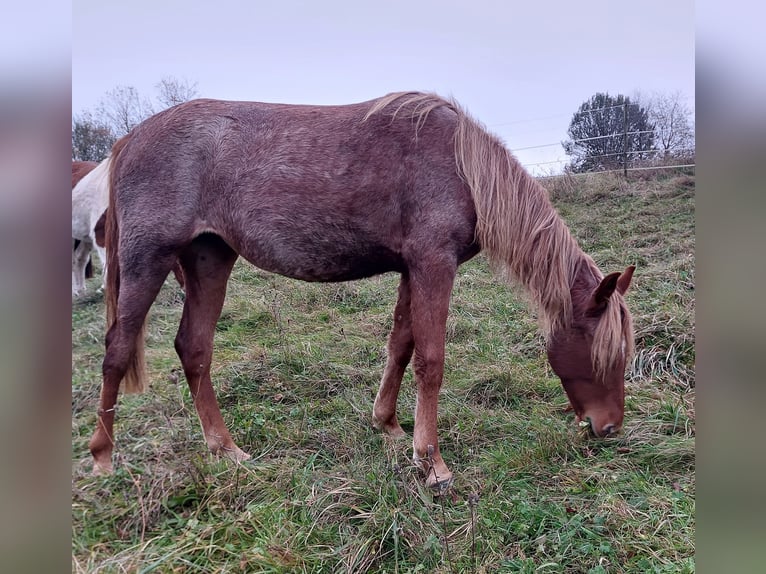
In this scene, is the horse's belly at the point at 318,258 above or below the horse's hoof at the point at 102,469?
above

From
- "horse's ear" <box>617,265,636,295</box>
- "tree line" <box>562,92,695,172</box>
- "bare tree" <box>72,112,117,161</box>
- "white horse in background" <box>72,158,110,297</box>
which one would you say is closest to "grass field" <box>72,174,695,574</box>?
"tree line" <box>562,92,695,172</box>

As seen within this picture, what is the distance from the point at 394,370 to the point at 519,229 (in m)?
1.26

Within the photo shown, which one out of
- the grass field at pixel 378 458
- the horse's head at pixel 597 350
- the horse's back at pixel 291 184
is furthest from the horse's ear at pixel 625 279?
the horse's back at pixel 291 184

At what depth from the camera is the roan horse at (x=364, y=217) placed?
8.09ft

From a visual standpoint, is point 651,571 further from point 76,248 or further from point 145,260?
point 76,248

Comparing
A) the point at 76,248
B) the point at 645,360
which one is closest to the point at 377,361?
the point at 645,360

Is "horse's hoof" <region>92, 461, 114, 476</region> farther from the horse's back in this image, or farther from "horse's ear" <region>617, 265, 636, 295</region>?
"horse's ear" <region>617, 265, 636, 295</region>

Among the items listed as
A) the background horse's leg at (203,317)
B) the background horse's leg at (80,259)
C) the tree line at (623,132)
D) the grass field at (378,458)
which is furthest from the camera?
the background horse's leg at (80,259)

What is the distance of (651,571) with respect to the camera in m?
1.78

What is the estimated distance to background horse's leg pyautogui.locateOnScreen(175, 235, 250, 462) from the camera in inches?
108

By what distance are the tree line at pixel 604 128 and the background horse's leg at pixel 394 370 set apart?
1813 mm

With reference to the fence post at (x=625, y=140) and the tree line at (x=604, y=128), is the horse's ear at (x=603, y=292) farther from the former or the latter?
the fence post at (x=625, y=140)

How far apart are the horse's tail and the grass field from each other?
206mm
